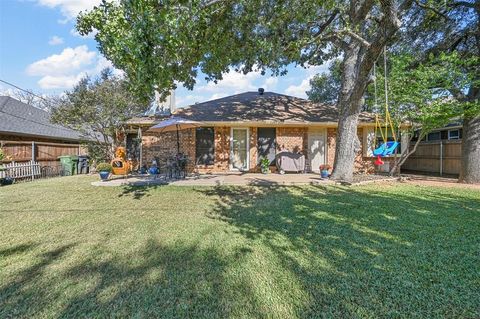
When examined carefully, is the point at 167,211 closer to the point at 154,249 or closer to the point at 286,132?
the point at 154,249

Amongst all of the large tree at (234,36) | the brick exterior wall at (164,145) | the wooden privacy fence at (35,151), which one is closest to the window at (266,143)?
the large tree at (234,36)

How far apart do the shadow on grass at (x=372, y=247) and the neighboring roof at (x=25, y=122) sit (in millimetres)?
13447

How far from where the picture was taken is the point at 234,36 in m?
9.21

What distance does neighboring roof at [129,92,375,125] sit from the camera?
1249cm

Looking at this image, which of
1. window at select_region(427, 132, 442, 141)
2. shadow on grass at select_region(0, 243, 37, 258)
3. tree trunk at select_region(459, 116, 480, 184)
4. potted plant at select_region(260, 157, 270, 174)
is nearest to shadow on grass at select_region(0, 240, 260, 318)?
shadow on grass at select_region(0, 243, 37, 258)

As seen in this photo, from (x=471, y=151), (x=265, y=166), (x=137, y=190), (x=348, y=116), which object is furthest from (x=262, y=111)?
(x=471, y=151)

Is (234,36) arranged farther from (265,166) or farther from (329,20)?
(265,166)

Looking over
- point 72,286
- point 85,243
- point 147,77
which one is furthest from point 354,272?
point 147,77

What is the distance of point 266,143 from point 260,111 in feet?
6.35

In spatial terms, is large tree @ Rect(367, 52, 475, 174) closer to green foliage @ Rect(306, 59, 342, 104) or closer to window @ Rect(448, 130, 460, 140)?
window @ Rect(448, 130, 460, 140)

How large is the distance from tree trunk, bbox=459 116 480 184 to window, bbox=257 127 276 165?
765 cm

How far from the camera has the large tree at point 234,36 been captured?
5.52 m

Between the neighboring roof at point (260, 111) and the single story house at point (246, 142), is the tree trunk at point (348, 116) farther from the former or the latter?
the single story house at point (246, 142)

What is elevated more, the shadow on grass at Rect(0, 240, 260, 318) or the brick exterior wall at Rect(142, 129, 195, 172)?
the brick exterior wall at Rect(142, 129, 195, 172)
